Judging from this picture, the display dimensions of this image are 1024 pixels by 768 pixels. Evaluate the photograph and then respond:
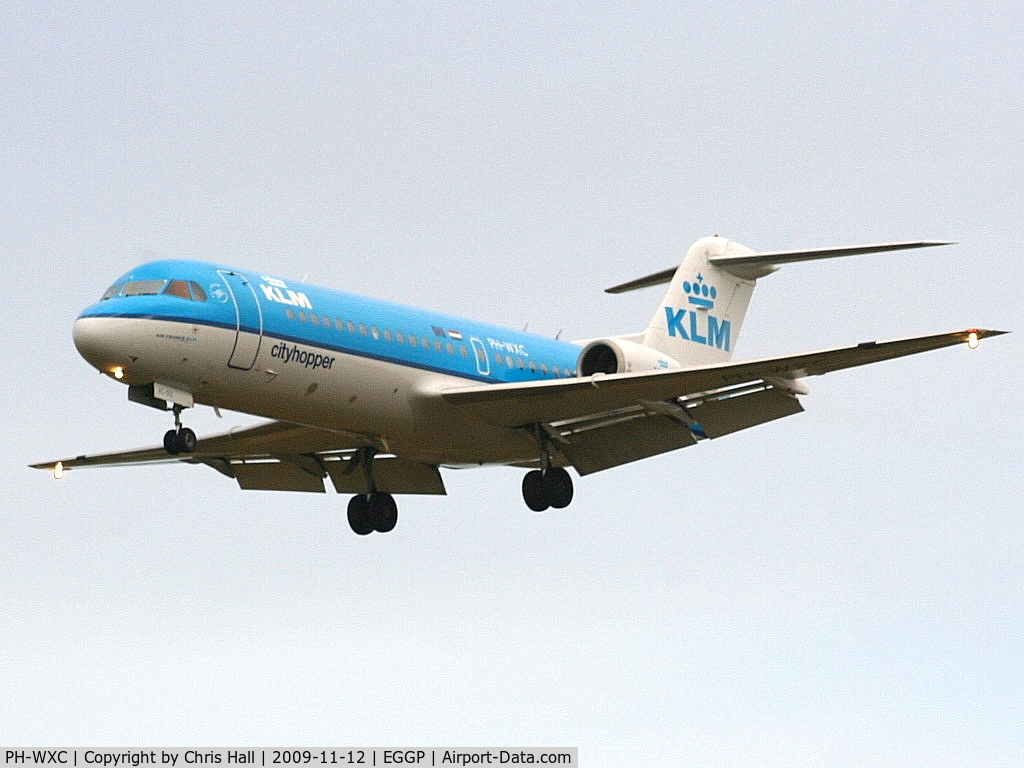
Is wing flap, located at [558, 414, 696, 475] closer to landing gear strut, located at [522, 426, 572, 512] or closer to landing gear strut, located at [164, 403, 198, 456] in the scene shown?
landing gear strut, located at [522, 426, 572, 512]

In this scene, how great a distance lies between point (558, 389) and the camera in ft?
87.7

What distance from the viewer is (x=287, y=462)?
3097 cm

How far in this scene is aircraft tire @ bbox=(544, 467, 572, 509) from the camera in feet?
93.4

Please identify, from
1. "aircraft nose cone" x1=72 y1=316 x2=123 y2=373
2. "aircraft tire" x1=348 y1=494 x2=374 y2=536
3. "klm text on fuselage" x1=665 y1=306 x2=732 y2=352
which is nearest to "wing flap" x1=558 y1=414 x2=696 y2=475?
"aircraft tire" x1=348 y1=494 x2=374 y2=536

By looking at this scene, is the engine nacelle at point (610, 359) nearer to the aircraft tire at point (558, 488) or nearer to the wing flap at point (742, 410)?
the wing flap at point (742, 410)

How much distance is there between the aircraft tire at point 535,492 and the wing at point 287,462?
226 cm

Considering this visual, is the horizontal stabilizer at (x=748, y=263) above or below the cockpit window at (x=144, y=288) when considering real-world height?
above

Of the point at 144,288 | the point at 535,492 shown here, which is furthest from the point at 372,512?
the point at 144,288

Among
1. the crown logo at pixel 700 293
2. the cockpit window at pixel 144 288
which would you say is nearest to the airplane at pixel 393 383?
the cockpit window at pixel 144 288

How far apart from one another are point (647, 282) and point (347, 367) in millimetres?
9058

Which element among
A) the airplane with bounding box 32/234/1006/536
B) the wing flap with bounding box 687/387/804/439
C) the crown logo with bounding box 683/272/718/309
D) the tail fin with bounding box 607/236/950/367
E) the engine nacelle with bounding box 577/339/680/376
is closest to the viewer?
the airplane with bounding box 32/234/1006/536

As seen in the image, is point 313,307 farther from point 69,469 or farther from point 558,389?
point 69,469

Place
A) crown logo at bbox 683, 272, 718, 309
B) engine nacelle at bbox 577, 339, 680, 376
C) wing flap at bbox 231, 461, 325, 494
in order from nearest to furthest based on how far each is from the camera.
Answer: engine nacelle at bbox 577, 339, 680, 376, wing flap at bbox 231, 461, 325, 494, crown logo at bbox 683, 272, 718, 309

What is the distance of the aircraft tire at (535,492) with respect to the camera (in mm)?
28531
